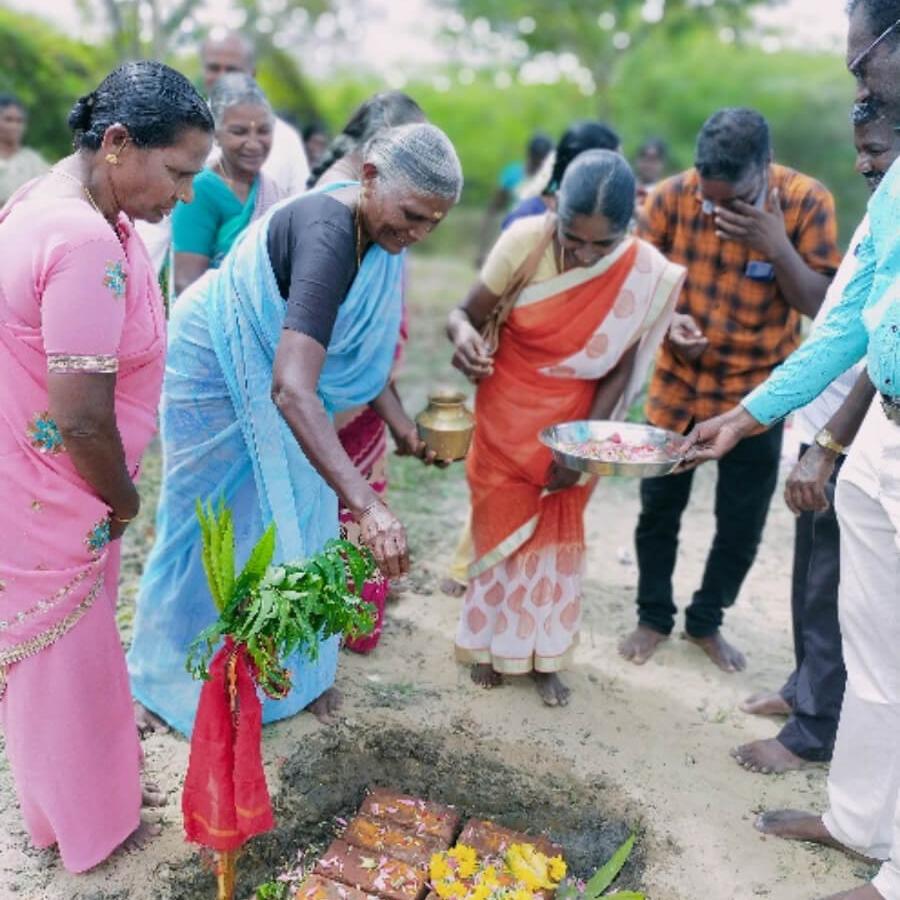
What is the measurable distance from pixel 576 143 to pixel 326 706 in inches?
101

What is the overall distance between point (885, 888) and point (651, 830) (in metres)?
0.77

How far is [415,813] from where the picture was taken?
303 centimetres

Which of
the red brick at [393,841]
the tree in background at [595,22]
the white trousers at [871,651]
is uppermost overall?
the tree in background at [595,22]

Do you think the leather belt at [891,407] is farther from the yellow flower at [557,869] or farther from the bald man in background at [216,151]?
the bald man in background at [216,151]

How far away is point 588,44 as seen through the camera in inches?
572

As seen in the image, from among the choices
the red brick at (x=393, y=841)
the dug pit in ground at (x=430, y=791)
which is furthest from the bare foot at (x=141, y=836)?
the red brick at (x=393, y=841)

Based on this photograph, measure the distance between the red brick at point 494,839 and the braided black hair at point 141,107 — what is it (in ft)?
7.06

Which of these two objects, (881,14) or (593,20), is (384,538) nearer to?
(881,14)

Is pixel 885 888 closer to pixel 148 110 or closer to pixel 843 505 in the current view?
pixel 843 505

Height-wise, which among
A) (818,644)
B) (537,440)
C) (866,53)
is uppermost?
(866,53)

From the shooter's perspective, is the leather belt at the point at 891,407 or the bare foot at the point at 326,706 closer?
the leather belt at the point at 891,407

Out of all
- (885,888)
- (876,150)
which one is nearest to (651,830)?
(885,888)

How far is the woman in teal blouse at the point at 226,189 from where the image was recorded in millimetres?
3879

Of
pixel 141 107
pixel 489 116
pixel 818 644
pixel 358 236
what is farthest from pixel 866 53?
pixel 489 116
